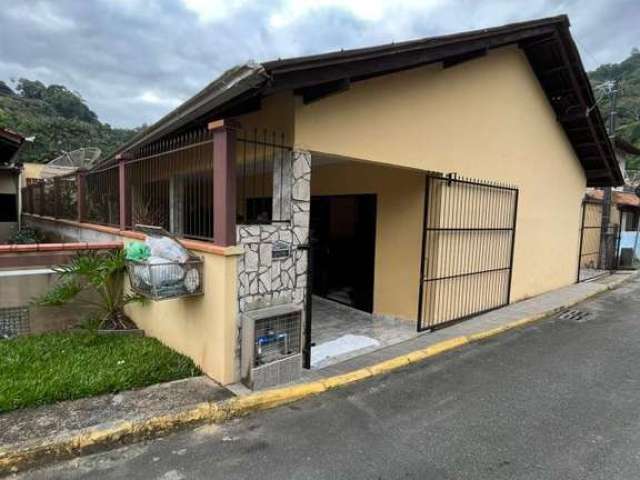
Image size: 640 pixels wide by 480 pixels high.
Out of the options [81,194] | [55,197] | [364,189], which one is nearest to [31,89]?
[55,197]

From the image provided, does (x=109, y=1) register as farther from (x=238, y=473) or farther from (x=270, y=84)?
(x=238, y=473)

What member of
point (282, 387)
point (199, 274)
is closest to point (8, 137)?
point (199, 274)

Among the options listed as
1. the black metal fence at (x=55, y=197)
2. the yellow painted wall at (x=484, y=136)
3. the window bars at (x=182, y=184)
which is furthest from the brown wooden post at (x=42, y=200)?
the yellow painted wall at (x=484, y=136)

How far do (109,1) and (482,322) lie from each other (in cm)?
1115

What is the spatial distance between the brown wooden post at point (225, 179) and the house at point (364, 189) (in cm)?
1

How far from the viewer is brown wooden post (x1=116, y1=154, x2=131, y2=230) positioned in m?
6.20

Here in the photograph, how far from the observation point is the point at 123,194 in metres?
6.24

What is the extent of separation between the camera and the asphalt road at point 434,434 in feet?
9.34

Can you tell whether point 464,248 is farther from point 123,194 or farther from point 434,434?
point 123,194

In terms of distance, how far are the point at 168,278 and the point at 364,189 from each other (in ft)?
15.1

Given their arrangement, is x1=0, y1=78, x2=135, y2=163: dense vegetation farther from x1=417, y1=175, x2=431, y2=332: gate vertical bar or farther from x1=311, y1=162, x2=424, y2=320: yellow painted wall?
x1=417, y1=175, x2=431, y2=332: gate vertical bar

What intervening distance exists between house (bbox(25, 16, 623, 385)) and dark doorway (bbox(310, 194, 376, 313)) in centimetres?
4

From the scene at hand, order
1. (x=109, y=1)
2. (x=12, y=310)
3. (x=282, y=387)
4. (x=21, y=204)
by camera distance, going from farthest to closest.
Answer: (x=21, y=204)
(x=109, y=1)
(x=12, y=310)
(x=282, y=387)

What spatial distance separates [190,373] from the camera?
14.2ft
